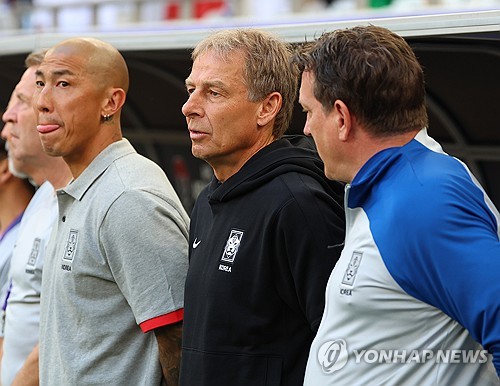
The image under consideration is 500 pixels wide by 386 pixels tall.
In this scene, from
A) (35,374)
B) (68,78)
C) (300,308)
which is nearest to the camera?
(300,308)

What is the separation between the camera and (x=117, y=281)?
3311mm

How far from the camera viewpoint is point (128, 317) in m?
3.34

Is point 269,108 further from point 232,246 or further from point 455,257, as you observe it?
point 455,257

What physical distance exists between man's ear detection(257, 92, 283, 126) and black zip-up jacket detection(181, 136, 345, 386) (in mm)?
109

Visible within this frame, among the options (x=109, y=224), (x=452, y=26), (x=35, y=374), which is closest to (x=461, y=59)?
(x=452, y=26)

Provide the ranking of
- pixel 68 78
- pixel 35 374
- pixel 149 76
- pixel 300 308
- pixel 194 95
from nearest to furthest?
pixel 300 308 → pixel 194 95 → pixel 68 78 → pixel 35 374 → pixel 149 76

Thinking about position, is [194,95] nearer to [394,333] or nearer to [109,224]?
[109,224]

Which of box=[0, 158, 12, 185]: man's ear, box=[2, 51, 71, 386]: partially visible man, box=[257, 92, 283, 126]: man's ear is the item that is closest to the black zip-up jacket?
box=[257, 92, 283, 126]: man's ear

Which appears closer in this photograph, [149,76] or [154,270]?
[154,270]

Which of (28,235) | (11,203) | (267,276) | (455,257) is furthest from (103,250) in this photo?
(11,203)

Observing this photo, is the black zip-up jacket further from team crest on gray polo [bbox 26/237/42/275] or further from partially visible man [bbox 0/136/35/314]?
partially visible man [bbox 0/136/35/314]

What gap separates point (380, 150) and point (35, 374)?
1865 mm

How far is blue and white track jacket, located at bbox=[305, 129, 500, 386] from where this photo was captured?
2227mm
